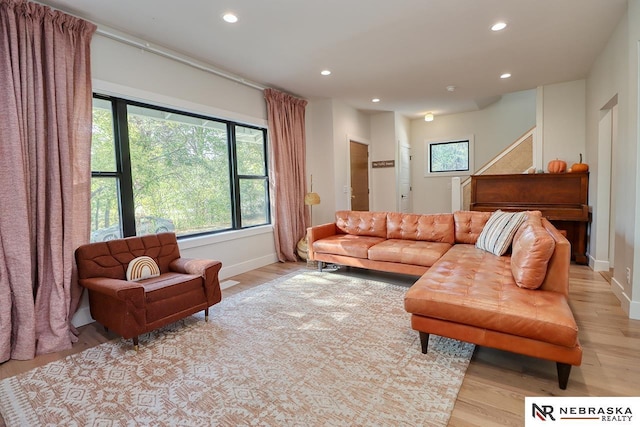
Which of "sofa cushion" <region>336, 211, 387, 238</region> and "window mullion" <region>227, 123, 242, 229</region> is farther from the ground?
"window mullion" <region>227, 123, 242, 229</region>

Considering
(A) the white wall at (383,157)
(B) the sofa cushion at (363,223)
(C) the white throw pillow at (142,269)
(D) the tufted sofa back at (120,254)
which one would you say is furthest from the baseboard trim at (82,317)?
(A) the white wall at (383,157)

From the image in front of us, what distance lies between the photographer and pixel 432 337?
241 cm

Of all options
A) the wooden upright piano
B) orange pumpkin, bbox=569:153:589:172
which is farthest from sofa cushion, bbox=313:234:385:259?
orange pumpkin, bbox=569:153:589:172

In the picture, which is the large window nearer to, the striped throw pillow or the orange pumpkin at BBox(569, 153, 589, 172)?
the striped throw pillow

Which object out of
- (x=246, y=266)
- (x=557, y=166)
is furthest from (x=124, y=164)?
(x=557, y=166)

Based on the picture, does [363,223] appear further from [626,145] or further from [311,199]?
[626,145]

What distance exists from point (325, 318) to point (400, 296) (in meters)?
0.95

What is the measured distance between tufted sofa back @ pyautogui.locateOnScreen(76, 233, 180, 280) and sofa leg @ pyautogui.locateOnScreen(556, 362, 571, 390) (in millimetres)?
3120

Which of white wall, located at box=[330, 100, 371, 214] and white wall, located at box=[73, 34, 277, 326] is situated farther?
white wall, located at box=[330, 100, 371, 214]

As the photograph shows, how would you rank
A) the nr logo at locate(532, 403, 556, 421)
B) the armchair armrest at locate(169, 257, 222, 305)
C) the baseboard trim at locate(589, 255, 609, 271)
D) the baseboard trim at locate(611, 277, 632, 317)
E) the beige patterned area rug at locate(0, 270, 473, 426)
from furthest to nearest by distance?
the baseboard trim at locate(589, 255, 609, 271) < the armchair armrest at locate(169, 257, 222, 305) < the baseboard trim at locate(611, 277, 632, 317) < the beige patterned area rug at locate(0, 270, 473, 426) < the nr logo at locate(532, 403, 556, 421)

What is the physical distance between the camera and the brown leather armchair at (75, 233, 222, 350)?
227 centimetres

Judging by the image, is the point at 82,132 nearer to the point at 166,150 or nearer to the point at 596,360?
the point at 166,150

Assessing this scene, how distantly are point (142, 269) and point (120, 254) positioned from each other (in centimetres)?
22

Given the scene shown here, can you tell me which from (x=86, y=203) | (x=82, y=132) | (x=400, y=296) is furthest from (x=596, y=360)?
(x=82, y=132)
